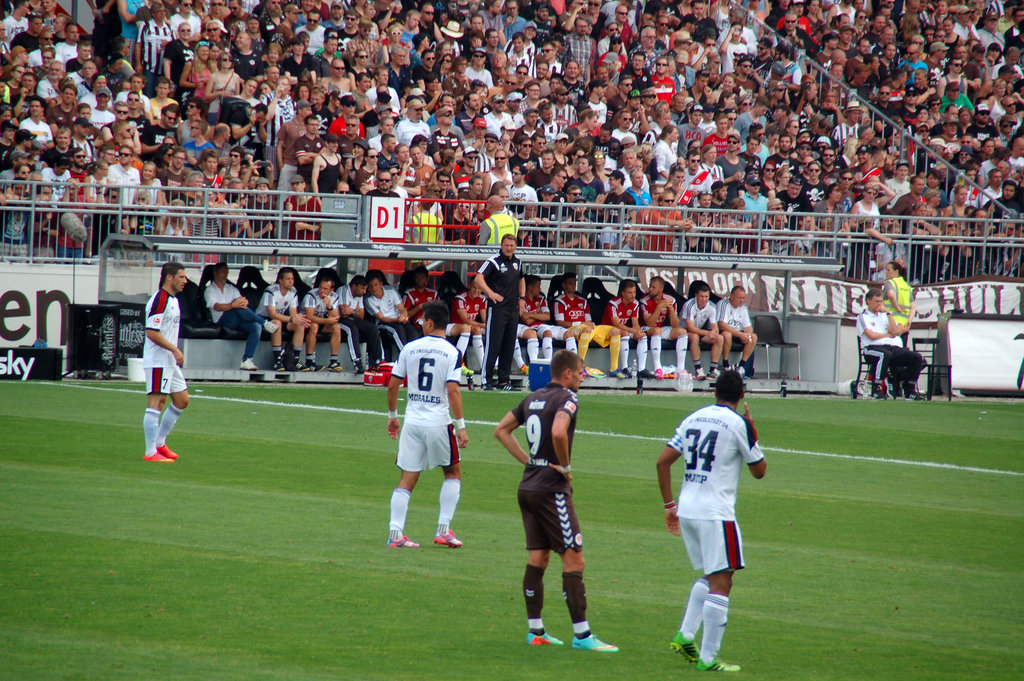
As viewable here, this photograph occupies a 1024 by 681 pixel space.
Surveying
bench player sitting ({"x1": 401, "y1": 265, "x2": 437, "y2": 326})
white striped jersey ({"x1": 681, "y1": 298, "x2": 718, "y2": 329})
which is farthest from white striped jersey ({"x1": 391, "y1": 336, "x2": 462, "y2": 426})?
white striped jersey ({"x1": 681, "y1": 298, "x2": 718, "y2": 329})

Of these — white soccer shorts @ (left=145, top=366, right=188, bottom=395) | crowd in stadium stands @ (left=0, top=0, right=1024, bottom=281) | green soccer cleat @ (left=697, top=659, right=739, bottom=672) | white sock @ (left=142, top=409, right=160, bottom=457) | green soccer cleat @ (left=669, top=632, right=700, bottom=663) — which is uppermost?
crowd in stadium stands @ (left=0, top=0, right=1024, bottom=281)

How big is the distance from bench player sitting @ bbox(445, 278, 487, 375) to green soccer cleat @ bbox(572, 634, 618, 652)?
1391 centimetres

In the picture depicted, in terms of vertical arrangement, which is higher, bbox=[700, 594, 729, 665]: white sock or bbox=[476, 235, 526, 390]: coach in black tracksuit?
bbox=[476, 235, 526, 390]: coach in black tracksuit

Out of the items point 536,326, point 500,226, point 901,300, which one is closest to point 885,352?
point 901,300

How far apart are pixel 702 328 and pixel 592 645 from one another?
52.4ft

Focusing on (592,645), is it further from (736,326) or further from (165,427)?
(736,326)

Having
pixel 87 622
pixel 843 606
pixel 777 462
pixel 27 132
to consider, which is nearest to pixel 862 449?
pixel 777 462

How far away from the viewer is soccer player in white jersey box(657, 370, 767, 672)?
22.4ft

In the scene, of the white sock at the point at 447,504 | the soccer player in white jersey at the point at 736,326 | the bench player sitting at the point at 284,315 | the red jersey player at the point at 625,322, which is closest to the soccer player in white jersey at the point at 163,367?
the white sock at the point at 447,504

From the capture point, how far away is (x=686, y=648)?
6957 millimetres

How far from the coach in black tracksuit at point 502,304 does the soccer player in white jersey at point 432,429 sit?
32.7 feet

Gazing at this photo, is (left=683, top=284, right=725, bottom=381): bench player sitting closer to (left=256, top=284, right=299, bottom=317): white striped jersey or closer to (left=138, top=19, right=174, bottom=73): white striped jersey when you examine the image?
(left=256, top=284, right=299, bottom=317): white striped jersey

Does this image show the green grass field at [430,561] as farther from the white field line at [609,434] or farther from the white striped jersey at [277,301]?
the white striped jersey at [277,301]

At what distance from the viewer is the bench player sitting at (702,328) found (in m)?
22.5
